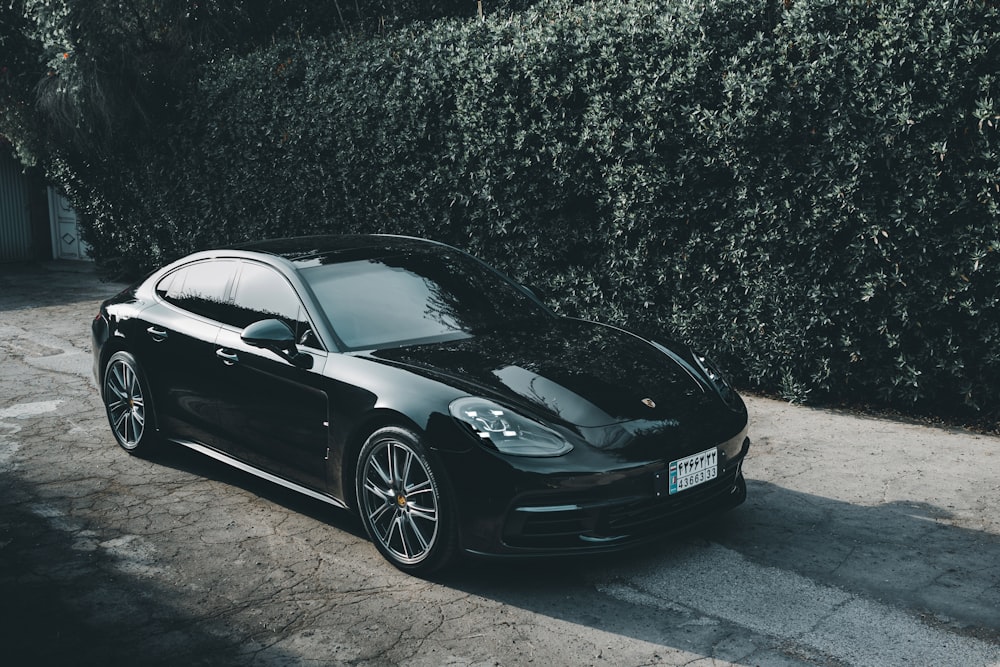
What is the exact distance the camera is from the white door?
20.8m

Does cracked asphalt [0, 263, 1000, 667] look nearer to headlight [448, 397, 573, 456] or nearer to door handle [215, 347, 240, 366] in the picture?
headlight [448, 397, 573, 456]

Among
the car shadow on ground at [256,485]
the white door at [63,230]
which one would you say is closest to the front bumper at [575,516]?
the car shadow on ground at [256,485]

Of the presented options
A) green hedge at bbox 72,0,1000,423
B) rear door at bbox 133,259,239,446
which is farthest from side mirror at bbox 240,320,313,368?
green hedge at bbox 72,0,1000,423

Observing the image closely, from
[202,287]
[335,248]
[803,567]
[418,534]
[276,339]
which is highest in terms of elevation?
[335,248]

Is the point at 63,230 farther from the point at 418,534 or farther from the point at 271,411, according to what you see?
the point at 418,534

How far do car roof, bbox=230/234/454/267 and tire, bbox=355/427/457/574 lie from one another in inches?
55.6

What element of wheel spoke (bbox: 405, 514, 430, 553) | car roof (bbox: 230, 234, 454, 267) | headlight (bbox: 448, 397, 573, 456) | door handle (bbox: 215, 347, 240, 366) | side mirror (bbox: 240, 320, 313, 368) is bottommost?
wheel spoke (bbox: 405, 514, 430, 553)

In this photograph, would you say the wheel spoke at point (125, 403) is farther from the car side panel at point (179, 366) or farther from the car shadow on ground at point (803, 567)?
the car shadow on ground at point (803, 567)

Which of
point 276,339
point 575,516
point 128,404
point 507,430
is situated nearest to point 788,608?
point 575,516

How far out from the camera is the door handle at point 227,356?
563 centimetres

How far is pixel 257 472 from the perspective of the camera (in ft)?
18.4

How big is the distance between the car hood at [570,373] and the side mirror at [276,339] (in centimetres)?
43

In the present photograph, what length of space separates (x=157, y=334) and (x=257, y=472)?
51.0 inches

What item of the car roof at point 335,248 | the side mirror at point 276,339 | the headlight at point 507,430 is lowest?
the headlight at point 507,430
